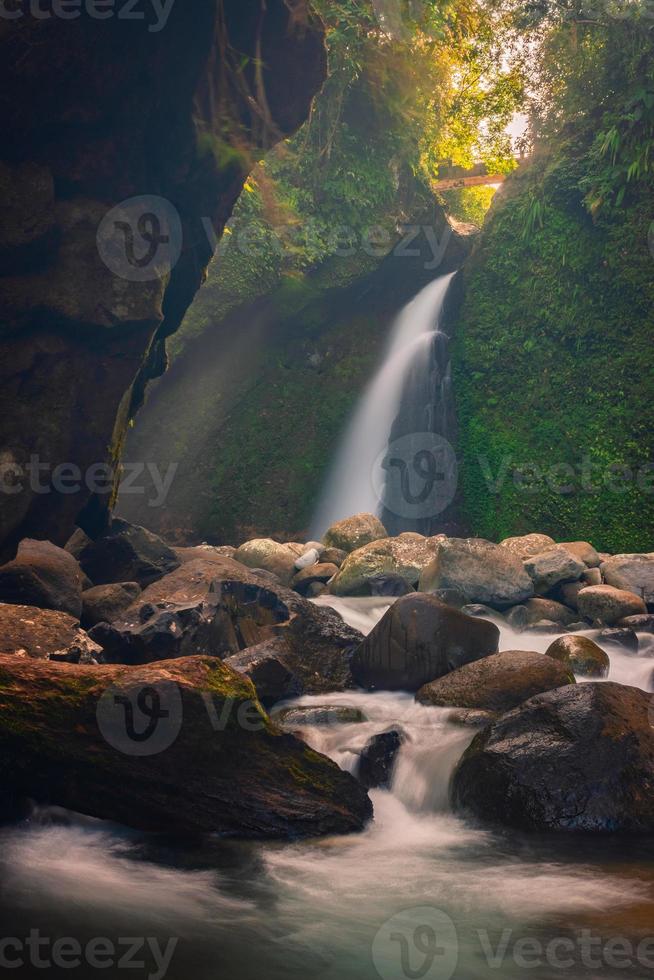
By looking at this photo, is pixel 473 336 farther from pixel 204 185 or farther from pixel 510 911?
pixel 510 911

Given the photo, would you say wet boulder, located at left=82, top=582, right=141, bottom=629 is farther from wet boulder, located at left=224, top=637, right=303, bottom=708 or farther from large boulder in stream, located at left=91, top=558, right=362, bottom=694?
wet boulder, located at left=224, top=637, right=303, bottom=708

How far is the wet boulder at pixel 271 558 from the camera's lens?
13.0m

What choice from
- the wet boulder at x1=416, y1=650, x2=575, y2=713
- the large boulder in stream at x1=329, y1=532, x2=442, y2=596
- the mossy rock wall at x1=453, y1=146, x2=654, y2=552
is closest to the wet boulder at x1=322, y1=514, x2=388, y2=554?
the large boulder in stream at x1=329, y1=532, x2=442, y2=596

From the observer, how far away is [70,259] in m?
8.20

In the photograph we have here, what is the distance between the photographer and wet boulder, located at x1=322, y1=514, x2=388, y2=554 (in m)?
13.7

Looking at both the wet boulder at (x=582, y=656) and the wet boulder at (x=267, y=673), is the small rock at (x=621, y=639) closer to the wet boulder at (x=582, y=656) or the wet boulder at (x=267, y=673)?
the wet boulder at (x=582, y=656)

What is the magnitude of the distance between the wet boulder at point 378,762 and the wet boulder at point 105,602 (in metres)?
3.71

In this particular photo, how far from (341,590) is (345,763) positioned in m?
5.84

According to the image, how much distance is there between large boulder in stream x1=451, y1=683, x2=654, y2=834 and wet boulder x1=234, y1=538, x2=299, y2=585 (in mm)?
7774

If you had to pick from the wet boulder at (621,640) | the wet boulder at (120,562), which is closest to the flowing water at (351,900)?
the wet boulder at (621,640)

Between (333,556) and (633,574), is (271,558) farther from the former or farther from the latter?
(633,574)

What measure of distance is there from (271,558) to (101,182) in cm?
709

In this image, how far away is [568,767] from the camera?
16.0ft

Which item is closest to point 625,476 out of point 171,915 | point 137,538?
point 137,538
